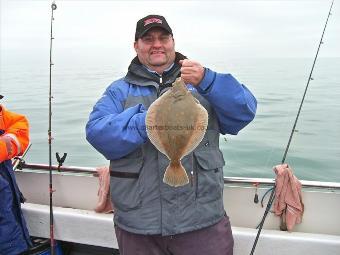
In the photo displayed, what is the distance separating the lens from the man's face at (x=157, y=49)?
9.22ft

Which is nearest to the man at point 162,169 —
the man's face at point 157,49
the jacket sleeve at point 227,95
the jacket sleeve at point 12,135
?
the jacket sleeve at point 227,95

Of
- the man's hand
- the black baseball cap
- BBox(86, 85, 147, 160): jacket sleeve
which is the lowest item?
BBox(86, 85, 147, 160): jacket sleeve

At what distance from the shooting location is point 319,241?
3.36 m

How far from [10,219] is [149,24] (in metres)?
2.16

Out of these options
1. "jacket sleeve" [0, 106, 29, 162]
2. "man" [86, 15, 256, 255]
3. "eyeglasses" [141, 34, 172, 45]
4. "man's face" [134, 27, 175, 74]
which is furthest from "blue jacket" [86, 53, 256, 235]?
"jacket sleeve" [0, 106, 29, 162]

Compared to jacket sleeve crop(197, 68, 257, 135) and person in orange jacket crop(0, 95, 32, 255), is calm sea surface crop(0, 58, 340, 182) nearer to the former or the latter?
jacket sleeve crop(197, 68, 257, 135)

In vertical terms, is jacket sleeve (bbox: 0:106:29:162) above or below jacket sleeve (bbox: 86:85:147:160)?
below

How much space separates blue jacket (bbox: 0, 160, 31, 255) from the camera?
11.4 ft

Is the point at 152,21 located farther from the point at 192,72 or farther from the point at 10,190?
the point at 10,190

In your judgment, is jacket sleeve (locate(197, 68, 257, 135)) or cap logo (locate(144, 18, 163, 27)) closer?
jacket sleeve (locate(197, 68, 257, 135))

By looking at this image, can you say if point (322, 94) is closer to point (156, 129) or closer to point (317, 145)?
point (317, 145)

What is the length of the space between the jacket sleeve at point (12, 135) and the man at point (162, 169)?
50.8 inches

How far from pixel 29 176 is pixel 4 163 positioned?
0.84 m

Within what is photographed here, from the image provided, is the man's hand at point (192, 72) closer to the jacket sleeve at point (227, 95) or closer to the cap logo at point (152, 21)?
the jacket sleeve at point (227, 95)
